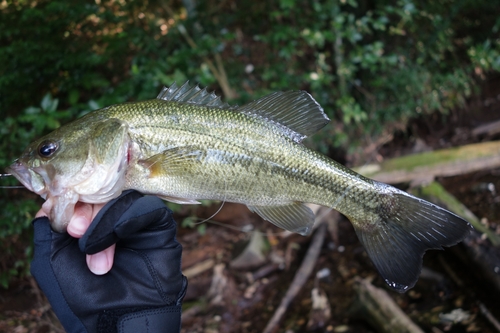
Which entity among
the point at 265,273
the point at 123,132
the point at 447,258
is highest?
the point at 123,132

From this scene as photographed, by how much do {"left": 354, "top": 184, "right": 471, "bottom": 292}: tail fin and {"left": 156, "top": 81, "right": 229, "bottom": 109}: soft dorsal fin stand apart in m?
0.93

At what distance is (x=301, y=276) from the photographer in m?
4.08

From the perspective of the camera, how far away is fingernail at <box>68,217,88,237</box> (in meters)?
1.69

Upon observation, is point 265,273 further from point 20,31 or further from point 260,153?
point 20,31

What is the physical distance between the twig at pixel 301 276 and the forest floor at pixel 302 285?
67 millimetres

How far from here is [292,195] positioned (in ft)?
6.34

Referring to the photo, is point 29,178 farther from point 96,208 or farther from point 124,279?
point 124,279

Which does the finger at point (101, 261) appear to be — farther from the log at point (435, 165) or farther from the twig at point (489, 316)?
the log at point (435, 165)

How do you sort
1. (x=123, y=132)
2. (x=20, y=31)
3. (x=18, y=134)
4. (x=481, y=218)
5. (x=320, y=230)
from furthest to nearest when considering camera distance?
1. (x=320, y=230)
2. (x=481, y=218)
3. (x=20, y=31)
4. (x=18, y=134)
5. (x=123, y=132)

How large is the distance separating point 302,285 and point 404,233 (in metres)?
2.44

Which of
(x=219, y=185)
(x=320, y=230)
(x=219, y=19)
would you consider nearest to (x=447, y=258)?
(x=320, y=230)

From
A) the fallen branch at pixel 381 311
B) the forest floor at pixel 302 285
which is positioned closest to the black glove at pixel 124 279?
the forest floor at pixel 302 285

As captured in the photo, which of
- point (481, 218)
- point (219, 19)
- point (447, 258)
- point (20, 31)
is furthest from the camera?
point (219, 19)

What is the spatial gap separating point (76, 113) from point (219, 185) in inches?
95.2
